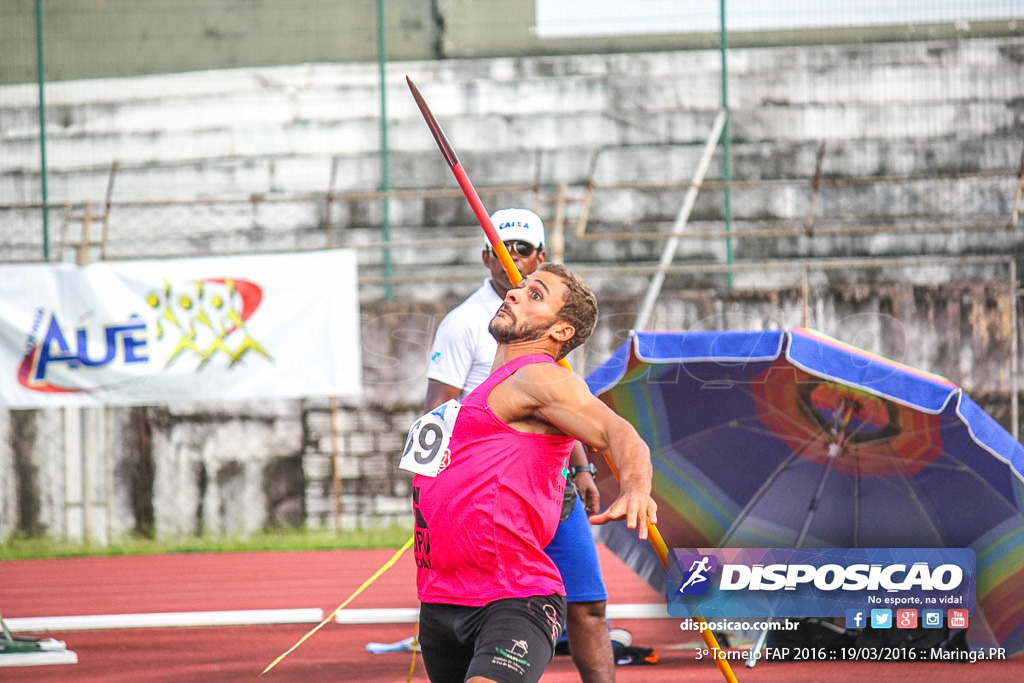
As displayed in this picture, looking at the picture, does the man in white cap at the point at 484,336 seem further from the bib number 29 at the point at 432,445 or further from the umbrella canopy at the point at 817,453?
the bib number 29 at the point at 432,445

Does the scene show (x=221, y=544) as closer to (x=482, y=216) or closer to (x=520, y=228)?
(x=520, y=228)

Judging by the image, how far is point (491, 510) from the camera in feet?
11.6

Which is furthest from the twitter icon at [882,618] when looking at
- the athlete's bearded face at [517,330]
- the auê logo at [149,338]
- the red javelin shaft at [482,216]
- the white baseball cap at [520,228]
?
the auê logo at [149,338]

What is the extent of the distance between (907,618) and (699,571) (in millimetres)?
1008

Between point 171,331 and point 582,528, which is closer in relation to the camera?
point 582,528

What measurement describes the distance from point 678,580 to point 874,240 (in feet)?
29.2

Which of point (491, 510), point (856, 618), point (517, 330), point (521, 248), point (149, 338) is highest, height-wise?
point (521, 248)

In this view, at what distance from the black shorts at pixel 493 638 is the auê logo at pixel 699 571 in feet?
8.96

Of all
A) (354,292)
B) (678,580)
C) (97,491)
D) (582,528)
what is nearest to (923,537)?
(678,580)

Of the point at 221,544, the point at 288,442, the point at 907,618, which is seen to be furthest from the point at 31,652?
the point at 288,442

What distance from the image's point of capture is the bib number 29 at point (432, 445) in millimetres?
3652

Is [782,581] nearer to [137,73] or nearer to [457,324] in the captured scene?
[457,324]

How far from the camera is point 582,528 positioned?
4.67 metres

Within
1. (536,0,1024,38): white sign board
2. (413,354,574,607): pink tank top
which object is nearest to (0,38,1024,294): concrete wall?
(536,0,1024,38): white sign board
